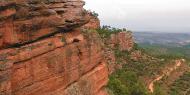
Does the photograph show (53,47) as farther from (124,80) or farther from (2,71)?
(124,80)

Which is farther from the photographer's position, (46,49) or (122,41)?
(122,41)

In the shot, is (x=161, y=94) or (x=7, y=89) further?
(x=161, y=94)

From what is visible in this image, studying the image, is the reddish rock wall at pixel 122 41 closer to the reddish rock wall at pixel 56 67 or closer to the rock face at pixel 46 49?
the reddish rock wall at pixel 56 67

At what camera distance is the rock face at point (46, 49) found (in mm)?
38969

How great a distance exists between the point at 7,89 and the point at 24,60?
3.24m

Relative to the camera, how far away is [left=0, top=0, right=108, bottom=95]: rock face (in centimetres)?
3897

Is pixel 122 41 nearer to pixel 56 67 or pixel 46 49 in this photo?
pixel 56 67

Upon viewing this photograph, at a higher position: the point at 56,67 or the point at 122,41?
the point at 56,67

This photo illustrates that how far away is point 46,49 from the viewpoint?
136 ft

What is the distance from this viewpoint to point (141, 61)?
11700cm

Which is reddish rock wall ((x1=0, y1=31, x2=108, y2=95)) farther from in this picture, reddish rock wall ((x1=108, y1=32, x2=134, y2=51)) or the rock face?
reddish rock wall ((x1=108, y1=32, x2=134, y2=51))

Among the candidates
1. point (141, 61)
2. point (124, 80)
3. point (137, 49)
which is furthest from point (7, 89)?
point (137, 49)

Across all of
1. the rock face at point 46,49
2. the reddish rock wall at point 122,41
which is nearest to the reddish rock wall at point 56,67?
the rock face at point 46,49

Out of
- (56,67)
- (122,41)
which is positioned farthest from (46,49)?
(122,41)
